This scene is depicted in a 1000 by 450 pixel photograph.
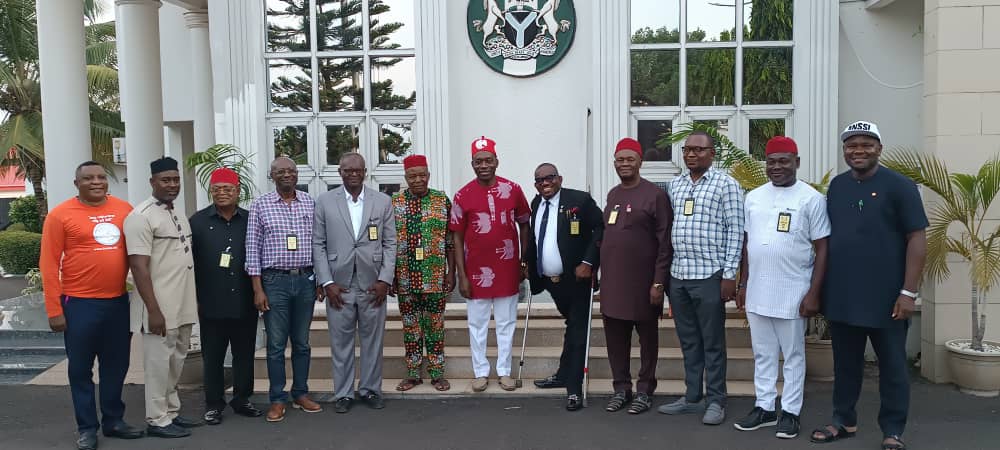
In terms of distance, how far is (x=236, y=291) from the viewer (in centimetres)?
537

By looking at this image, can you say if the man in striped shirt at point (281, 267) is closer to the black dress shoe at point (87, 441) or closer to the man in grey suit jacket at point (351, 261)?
the man in grey suit jacket at point (351, 261)

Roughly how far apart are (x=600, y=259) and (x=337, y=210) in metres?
1.89

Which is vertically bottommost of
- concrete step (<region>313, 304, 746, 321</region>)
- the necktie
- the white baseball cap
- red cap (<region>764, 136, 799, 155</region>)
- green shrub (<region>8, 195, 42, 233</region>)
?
concrete step (<region>313, 304, 746, 321</region>)

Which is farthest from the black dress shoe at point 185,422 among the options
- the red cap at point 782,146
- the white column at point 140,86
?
the white column at point 140,86

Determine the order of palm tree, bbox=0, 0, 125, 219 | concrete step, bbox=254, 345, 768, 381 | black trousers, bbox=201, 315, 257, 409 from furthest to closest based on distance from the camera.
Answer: palm tree, bbox=0, 0, 125, 219 → concrete step, bbox=254, 345, 768, 381 → black trousers, bbox=201, 315, 257, 409

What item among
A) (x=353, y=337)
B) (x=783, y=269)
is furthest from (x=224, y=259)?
(x=783, y=269)

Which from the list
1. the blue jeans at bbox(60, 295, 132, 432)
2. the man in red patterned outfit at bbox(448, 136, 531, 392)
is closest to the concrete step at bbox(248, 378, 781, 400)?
the man in red patterned outfit at bbox(448, 136, 531, 392)

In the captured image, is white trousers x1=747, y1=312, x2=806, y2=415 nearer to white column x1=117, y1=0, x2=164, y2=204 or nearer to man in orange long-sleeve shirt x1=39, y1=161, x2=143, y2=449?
man in orange long-sleeve shirt x1=39, y1=161, x2=143, y2=449

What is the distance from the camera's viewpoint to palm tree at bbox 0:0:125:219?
19.1 meters

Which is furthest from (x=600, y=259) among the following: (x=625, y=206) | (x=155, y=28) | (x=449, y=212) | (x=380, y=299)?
(x=155, y=28)

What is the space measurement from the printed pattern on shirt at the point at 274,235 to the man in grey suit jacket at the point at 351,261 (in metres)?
Result: 0.11

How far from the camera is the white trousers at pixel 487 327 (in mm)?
5938

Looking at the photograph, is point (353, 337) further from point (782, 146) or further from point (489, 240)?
point (782, 146)

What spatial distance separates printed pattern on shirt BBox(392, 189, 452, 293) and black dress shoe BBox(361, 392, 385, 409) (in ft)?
2.62
